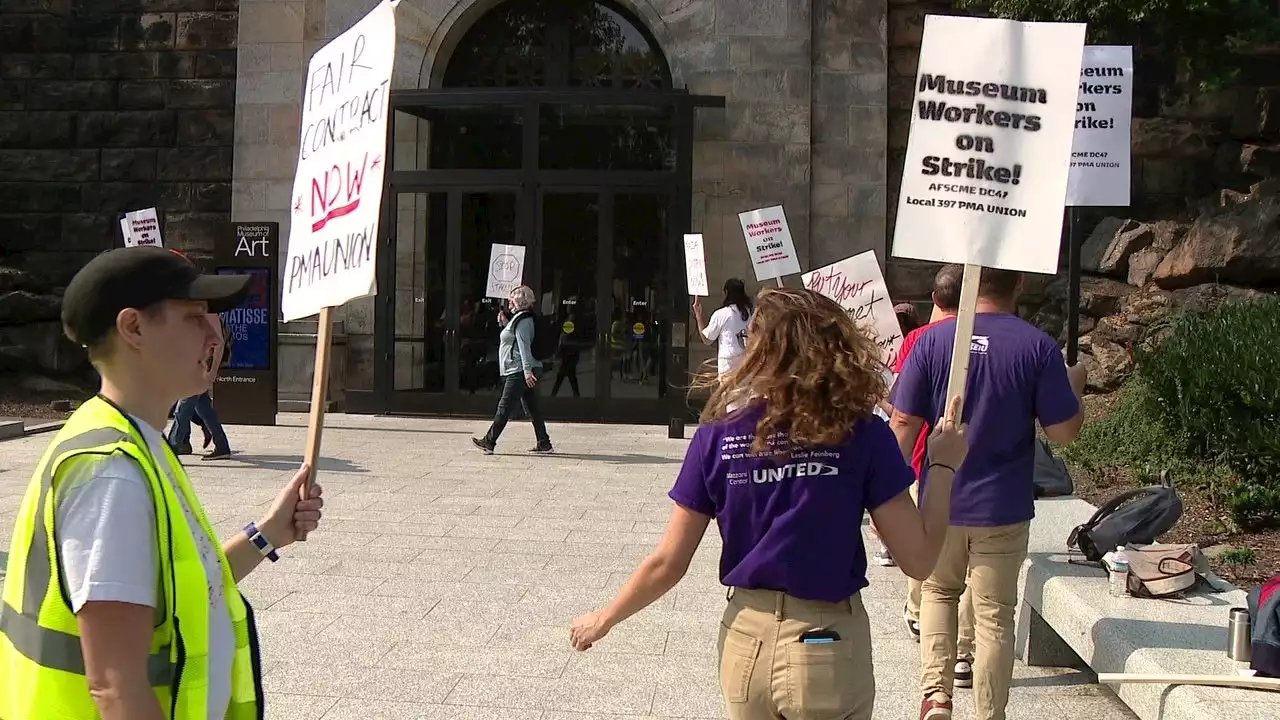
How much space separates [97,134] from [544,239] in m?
7.29

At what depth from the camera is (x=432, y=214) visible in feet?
58.0

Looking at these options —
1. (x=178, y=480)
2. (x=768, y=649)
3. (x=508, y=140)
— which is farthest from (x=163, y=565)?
(x=508, y=140)

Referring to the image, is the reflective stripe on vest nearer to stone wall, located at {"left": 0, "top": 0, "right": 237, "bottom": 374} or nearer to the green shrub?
the green shrub

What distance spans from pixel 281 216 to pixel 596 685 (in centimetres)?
1400

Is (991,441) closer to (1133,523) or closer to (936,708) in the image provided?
(936,708)

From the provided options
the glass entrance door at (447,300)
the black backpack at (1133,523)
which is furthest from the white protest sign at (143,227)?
the black backpack at (1133,523)

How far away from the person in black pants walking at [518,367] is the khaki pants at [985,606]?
8529 millimetres

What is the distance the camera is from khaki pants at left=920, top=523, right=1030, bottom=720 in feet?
14.5

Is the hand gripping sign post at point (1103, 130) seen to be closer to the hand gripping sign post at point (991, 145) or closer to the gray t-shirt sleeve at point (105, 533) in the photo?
the hand gripping sign post at point (991, 145)

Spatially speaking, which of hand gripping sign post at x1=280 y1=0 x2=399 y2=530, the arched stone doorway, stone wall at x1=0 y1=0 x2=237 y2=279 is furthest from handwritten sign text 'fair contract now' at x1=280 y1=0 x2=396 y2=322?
stone wall at x1=0 y1=0 x2=237 y2=279

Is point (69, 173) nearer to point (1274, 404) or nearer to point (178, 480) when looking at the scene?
point (1274, 404)

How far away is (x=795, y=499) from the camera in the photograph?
2881 mm

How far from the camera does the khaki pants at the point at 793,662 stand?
9.23 feet

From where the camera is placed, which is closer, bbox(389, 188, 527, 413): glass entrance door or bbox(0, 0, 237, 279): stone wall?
bbox(389, 188, 527, 413): glass entrance door
